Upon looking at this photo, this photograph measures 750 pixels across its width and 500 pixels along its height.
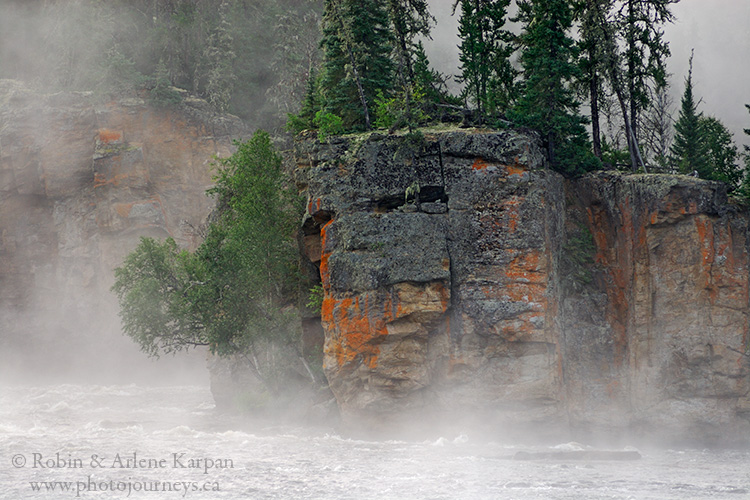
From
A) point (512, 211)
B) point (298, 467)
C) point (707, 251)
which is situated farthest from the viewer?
point (707, 251)

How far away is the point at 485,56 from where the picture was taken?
37.9m

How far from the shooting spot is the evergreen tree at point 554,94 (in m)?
35.2

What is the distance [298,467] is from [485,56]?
23728mm

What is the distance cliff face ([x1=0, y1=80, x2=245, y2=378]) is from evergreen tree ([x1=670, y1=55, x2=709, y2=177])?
1349 inches

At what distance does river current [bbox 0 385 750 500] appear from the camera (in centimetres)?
2219

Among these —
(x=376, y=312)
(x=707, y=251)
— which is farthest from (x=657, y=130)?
(x=376, y=312)

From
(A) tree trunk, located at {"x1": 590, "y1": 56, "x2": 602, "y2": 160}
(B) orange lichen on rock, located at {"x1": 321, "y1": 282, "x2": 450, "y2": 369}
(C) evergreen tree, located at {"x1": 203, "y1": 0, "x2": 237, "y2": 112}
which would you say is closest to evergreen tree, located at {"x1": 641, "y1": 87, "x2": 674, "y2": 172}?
(A) tree trunk, located at {"x1": 590, "y1": 56, "x2": 602, "y2": 160}

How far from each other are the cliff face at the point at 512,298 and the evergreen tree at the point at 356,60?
5.58 meters

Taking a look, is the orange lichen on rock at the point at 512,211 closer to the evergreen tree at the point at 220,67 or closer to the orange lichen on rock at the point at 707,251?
the orange lichen on rock at the point at 707,251

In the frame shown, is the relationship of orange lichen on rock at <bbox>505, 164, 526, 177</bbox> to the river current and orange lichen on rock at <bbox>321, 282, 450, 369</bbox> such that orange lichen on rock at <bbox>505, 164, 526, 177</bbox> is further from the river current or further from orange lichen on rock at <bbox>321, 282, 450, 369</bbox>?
the river current

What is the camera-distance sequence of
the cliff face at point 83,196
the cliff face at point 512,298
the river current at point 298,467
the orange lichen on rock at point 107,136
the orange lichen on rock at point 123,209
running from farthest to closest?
the orange lichen on rock at point 107,136 < the cliff face at point 83,196 < the orange lichen on rock at point 123,209 < the cliff face at point 512,298 < the river current at point 298,467

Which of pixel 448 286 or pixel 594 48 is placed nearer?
pixel 448 286

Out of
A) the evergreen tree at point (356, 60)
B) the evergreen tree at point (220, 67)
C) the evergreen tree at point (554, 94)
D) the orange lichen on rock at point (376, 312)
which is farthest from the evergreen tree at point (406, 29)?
the evergreen tree at point (220, 67)

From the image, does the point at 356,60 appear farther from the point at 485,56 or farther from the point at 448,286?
the point at 448,286
